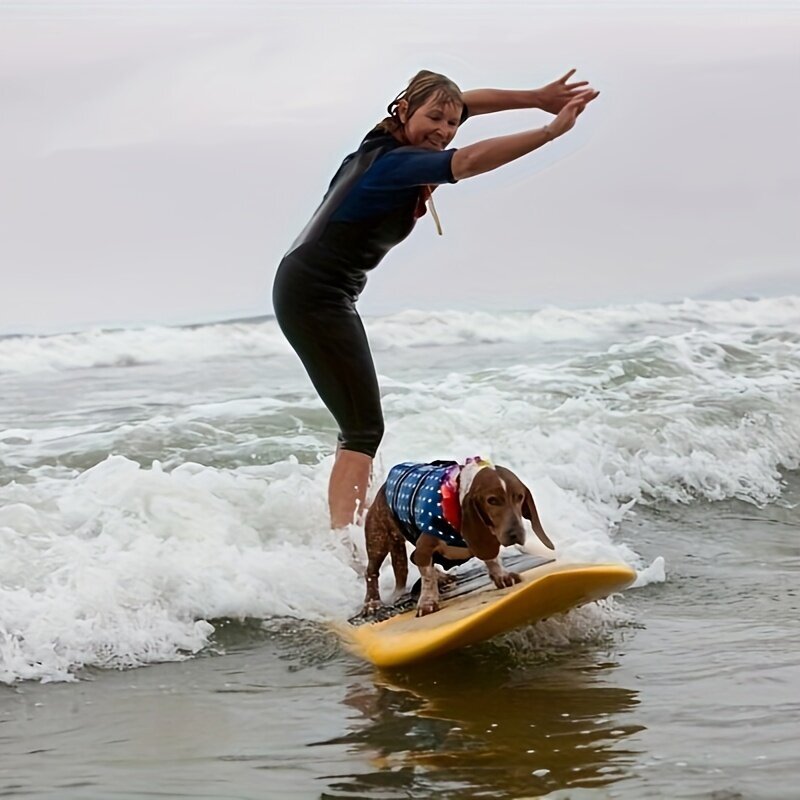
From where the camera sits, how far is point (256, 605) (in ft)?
11.9

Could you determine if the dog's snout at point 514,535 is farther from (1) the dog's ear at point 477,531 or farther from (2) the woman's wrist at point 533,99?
(2) the woman's wrist at point 533,99

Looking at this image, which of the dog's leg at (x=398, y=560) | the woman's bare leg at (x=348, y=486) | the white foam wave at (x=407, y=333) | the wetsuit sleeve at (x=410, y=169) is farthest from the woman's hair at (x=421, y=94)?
the white foam wave at (x=407, y=333)

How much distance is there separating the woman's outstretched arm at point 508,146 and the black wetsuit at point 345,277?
1.31ft

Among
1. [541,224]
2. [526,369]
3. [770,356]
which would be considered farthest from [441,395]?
[541,224]

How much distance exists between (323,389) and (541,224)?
27.4 feet

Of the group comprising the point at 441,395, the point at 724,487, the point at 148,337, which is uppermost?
the point at 148,337

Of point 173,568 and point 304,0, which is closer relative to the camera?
point 173,568

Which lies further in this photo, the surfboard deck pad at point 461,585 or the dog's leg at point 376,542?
the dog's leg at point 376,542

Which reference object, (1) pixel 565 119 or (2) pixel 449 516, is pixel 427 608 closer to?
(2) pixel 449 516

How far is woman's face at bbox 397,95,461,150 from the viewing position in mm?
3561

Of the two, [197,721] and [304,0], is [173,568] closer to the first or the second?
[197,721]

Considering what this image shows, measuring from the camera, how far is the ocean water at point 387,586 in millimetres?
2383

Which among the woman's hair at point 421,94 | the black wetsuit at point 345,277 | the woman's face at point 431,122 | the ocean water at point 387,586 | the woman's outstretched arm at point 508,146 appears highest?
the woman's hair at point 421,94

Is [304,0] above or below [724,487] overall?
above
